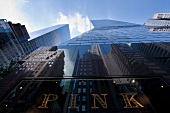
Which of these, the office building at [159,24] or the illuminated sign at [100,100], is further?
the office building at [159,24]

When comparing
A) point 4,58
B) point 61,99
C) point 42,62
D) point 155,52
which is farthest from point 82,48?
point 4,58

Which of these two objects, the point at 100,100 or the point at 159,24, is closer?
the point at 100,100

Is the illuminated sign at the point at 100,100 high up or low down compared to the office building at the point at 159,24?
up

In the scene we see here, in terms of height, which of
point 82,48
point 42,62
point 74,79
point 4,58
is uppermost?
point 74,79

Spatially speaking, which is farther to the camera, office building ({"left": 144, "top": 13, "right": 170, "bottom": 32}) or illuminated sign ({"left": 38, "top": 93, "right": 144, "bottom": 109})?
office building ({"left": 144, "top": 13, "right": 170, "bottom": 32})

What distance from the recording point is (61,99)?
863 cm

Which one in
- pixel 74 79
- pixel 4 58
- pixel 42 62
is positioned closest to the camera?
pixel 74 79

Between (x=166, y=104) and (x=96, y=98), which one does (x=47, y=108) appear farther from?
(x=166, y=104)

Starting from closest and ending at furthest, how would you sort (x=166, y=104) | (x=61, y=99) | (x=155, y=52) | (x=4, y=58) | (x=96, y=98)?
1. (x=166, y=104)
2. (x=96, y=98)
3. (x=61, y=99)
4. (x=155, y=52)
5. (x=4, y=58)

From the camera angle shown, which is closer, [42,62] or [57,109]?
[57,109]

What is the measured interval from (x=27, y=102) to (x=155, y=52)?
16.1m

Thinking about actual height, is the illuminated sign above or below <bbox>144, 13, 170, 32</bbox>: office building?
above

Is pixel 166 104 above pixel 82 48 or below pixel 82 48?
above

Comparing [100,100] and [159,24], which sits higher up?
[100,100]
